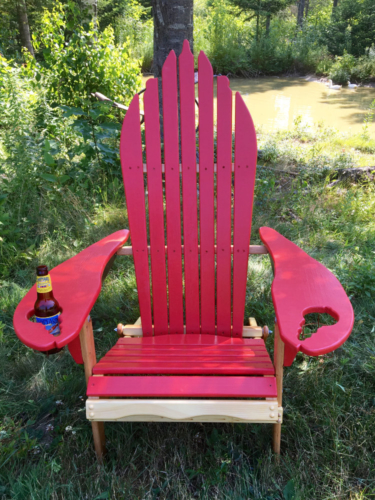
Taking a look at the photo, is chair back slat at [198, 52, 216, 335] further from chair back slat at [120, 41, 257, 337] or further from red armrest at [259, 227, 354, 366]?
red armrest at [259, 227, 354, 366]

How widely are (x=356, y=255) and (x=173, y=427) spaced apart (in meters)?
1.75

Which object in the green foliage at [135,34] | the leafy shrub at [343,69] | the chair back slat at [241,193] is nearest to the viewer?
the chair back slat at [241,193]

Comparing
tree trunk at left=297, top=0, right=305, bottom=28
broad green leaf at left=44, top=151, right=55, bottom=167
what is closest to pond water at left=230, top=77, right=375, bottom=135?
broad green leaf at left=44, top=151, right=55, bottom=167

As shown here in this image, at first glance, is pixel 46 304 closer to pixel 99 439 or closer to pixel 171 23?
pixel 99 439

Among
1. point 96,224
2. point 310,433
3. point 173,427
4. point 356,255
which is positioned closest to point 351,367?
point 310,433

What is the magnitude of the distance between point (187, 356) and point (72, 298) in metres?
0.50

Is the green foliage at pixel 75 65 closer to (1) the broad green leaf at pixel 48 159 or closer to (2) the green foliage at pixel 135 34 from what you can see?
(1) the broad green leaf at pixel 48 159

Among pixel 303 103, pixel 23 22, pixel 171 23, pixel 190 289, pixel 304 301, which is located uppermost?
pixel 23 22

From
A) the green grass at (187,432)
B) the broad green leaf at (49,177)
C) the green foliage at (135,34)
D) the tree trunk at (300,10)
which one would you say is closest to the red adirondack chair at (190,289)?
the green grass at (187,432)

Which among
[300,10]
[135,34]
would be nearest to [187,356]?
[135,34]

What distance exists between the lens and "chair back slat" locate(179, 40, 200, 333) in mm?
1697

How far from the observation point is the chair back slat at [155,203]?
5.57 feet

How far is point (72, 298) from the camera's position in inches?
53.0

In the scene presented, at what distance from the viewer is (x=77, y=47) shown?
144 inches
